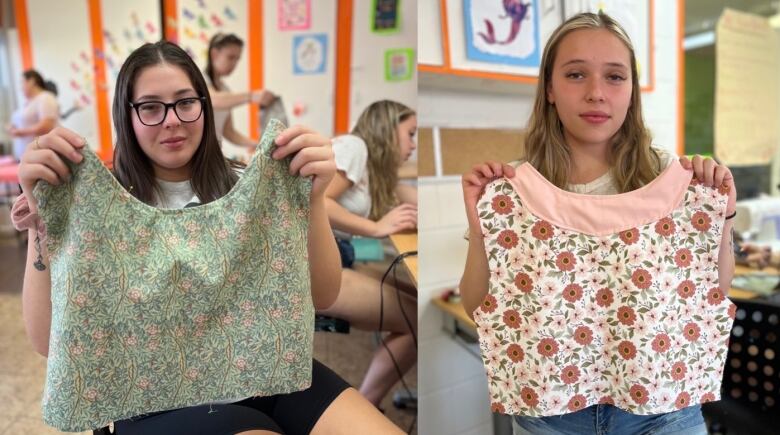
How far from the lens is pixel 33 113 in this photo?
2.84ft

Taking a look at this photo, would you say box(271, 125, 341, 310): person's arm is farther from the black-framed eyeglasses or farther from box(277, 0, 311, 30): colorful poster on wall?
box(277, 0, 311, 30): colorful poster on wall

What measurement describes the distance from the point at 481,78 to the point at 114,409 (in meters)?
0.84

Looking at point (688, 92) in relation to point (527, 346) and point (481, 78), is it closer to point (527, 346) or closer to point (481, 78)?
point (481, 78)

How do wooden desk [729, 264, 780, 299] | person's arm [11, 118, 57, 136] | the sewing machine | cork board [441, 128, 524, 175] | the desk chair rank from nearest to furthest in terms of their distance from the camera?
person's arm [11, 118, 57, 136]
cork board [441, 128, 524, 175]
the desk chair
wooden desk [729, 264, 780, 299]
the sewing machine

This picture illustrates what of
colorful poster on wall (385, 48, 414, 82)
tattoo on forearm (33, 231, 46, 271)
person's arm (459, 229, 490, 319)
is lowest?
person's arm (459, 229, 490, 319)

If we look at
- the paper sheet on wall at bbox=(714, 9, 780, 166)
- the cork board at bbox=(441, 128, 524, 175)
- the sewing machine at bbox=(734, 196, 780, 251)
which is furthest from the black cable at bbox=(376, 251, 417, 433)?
the paper sheet on wall at bbox=(714, 9, 780, 166)

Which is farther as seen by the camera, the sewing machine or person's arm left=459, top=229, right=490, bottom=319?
the sewing machine

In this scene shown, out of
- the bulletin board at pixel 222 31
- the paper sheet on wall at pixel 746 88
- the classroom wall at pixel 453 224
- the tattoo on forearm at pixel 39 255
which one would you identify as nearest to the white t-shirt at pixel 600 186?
the classroom wall at pixel 453 224

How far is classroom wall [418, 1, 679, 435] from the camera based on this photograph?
0.98m

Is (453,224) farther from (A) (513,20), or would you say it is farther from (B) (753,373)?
(B) (753,373)

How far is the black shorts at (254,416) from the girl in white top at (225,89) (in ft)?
1.44

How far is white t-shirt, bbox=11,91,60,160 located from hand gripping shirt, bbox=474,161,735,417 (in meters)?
0.73

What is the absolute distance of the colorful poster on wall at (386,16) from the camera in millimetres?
1054

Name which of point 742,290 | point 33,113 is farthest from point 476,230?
point 742,290
